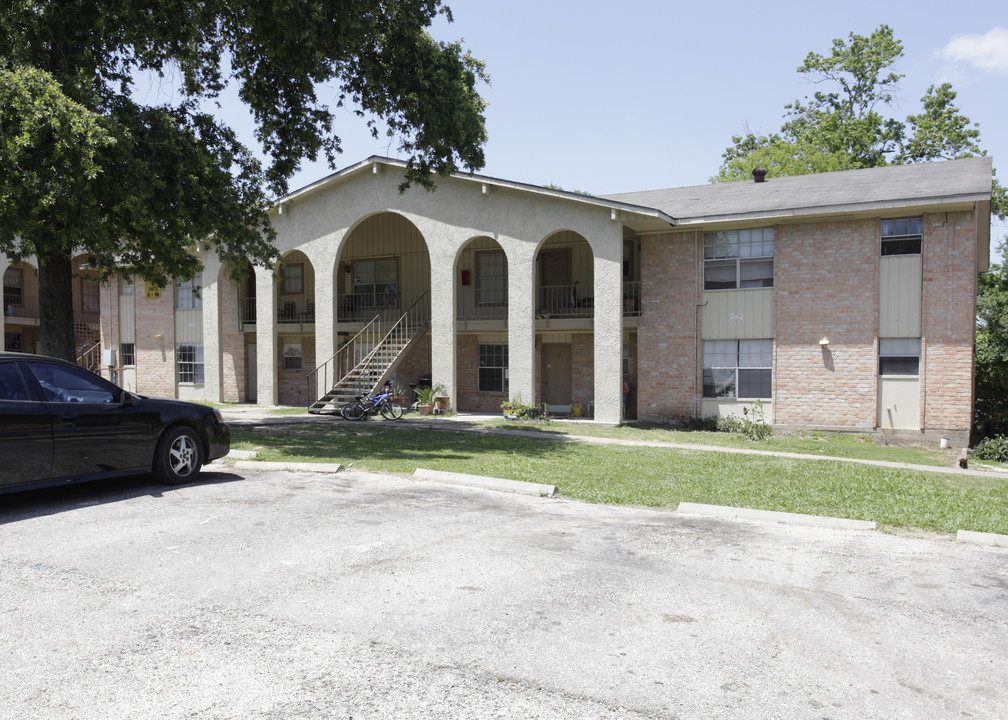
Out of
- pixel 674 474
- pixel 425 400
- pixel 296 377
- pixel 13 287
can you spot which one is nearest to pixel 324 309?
pixel 296 377

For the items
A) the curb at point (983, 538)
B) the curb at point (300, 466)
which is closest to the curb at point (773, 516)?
the curb at point (983, 538)

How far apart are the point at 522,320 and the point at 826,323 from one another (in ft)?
25.4

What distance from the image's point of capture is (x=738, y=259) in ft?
64.0

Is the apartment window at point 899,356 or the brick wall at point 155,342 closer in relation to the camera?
the apartment window at point 899,356

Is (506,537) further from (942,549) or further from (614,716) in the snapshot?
(942,549)

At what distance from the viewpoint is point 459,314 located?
23812 mm

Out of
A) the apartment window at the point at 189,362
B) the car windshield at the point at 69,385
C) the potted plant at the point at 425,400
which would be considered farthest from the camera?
the apartment window at the point at 189,362

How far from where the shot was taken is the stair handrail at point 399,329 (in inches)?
859

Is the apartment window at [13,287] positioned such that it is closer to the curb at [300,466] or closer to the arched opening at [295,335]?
the arched opening at [295,335]

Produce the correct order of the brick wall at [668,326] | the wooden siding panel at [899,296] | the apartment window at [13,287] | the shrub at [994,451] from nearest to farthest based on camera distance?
the shrub at [994,451] → the wooden siding panel at [899,296] → the brick wall at [668,326] → the apartment window at [13,287]

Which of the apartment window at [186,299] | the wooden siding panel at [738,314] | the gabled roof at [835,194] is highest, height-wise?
the gabled roof at [835,194]

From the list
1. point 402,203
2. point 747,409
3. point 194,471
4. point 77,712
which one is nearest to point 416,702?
point 77,712

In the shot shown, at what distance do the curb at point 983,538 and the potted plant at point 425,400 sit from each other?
1584 cm

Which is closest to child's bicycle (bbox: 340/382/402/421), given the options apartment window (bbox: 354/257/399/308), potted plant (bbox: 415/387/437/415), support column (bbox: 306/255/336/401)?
potted plant (bbox: 415/387/437/415)
